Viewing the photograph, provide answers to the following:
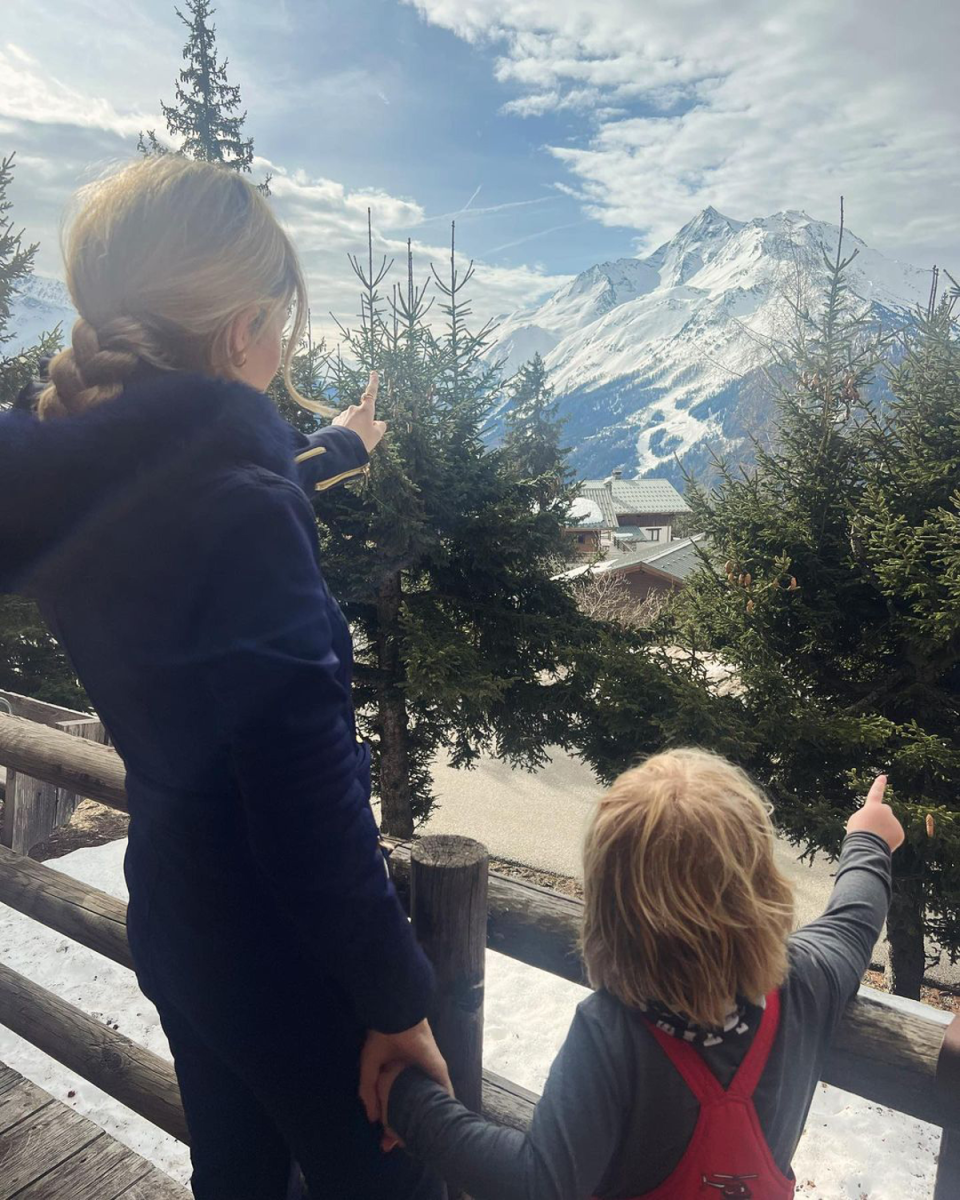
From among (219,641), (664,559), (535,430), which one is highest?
(535,430)

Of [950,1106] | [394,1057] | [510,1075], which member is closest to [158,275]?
[394,1057]

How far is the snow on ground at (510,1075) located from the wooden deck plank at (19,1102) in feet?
5.62

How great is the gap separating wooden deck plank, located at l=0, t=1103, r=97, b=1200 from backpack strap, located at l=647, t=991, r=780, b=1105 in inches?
78.4

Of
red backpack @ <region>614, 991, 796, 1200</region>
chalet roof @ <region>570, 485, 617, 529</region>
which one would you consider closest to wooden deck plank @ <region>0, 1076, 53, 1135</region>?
red backpack @ <region>614, 991, 796, 1200</region>

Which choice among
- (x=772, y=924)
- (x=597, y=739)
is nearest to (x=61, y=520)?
(x=772, y=924)

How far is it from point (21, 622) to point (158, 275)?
12.2 metres

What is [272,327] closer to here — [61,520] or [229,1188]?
[61,520]

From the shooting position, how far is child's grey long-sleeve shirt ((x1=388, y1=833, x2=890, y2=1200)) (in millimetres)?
1219

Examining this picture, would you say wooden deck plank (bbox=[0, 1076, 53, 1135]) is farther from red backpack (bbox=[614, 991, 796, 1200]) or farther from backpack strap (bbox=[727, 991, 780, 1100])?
backpack strap (bbox=[727, 991, 780, 1100])

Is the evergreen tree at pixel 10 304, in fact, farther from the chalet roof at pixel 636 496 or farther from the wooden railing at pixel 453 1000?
the chalet roof at pixel 636 496

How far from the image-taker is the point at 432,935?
1669mm

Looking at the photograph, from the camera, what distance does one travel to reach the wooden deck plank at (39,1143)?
2.27 meters

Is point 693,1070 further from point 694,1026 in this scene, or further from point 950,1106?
point 950,1106

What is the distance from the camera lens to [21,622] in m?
11.7
